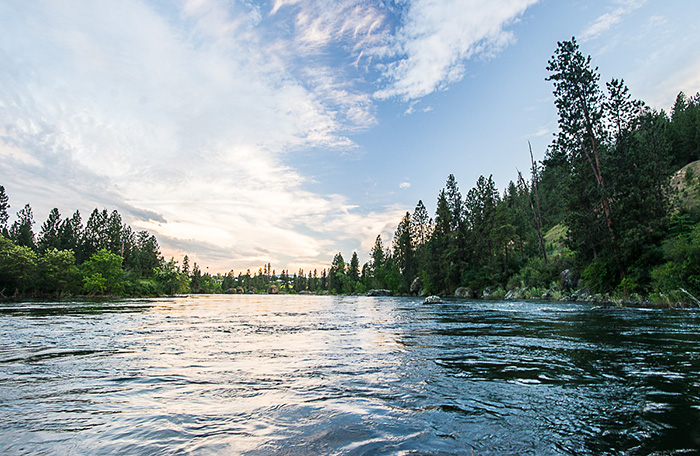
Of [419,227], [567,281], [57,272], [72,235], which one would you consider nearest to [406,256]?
[419,227]

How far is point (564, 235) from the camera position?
57.0 m

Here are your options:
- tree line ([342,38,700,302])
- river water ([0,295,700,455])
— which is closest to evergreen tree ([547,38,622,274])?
tree line ([342,38,700,302])

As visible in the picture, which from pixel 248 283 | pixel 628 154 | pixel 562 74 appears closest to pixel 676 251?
pixel 628 154

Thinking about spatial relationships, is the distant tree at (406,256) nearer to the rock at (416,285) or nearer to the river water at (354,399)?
the rock at (416,285)

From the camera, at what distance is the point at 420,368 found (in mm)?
6156

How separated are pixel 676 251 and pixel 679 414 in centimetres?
Answer: 2293

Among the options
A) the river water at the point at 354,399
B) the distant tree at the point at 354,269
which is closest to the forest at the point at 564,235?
the river water at the point at 354,399

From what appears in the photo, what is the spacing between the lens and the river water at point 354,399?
3.02 metres

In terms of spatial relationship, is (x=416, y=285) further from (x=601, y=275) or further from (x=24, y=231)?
(x=24, y=231)

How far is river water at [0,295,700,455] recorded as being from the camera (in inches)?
119

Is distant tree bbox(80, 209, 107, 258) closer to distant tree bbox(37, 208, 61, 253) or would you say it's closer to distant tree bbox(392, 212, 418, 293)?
distant tree bbox(37, 208, 61, 253)

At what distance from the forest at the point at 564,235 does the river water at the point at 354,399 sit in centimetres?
1681

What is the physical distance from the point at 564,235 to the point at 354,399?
209 feet

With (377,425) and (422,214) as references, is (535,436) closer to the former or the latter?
(377,425)
